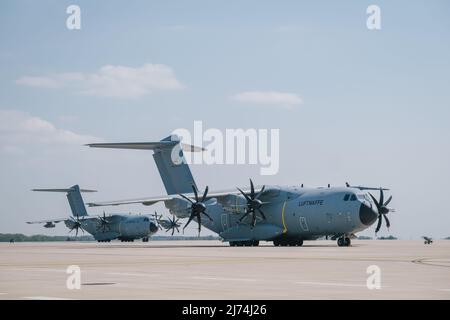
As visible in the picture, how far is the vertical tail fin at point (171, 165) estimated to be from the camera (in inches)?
2972

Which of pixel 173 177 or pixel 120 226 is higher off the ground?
pixel 173 177

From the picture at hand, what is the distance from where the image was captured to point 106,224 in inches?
4338

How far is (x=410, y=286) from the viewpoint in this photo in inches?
762

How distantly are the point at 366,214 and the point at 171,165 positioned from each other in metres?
24.1

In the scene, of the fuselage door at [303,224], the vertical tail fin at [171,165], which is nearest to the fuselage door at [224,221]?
the vertical tail fin at [171,165]

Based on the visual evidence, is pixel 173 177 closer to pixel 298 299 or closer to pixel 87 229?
pixel 87 229

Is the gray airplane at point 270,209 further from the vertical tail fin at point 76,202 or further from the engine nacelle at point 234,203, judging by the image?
the vertical tail fin at point 76,202

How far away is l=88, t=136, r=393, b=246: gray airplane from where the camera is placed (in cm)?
6025

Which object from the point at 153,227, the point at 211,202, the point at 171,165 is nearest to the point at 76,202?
the point at 153,227

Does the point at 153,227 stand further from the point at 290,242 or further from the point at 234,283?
the point at 234,283

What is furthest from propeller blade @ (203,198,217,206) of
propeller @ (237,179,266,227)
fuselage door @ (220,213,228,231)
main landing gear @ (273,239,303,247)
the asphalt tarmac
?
the asphalt tarmac

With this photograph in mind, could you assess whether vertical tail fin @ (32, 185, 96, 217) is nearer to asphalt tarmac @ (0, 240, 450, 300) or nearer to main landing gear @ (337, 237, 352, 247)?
main landing gear @ (337, 237, 352, 247)
